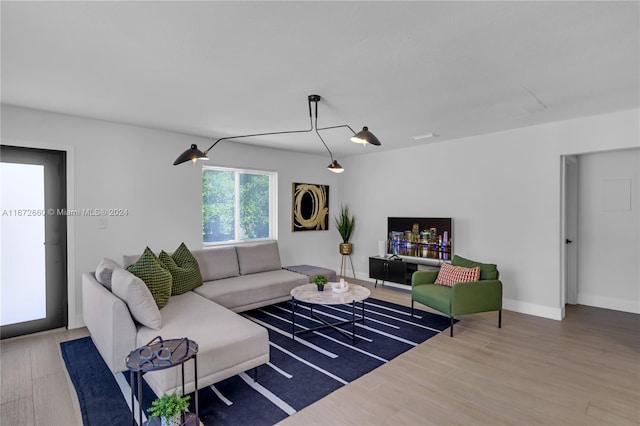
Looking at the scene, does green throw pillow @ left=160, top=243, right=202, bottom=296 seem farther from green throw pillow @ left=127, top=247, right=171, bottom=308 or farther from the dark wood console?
the dark wood console

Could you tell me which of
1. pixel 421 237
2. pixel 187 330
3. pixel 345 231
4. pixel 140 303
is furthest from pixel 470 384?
pixel 345 231

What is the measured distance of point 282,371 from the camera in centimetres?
282

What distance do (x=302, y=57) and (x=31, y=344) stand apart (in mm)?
3965

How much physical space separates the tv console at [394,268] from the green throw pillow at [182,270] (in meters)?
3.03

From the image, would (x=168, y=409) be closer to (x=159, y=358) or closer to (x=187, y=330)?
(x=159, y=358)

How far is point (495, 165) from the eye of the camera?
4695mm

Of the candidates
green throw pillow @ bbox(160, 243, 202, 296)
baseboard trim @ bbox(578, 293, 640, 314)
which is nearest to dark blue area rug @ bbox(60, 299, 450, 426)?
green throw pillow @ bbox(160, 243, 202, 296)

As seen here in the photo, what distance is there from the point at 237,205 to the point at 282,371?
3.23m

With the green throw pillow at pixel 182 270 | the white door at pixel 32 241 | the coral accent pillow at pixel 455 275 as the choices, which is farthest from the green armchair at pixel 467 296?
the white door at pixel 32 241

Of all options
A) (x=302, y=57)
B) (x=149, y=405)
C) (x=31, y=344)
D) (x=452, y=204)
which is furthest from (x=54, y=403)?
(x=452, y=204)

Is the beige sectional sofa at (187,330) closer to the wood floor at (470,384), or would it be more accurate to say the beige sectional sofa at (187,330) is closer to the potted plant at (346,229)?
the wood floor at (470,384)

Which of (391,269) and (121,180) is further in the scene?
(391,269)

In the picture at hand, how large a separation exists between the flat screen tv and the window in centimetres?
217

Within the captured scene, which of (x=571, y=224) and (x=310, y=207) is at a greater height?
(x=310, y=207)
